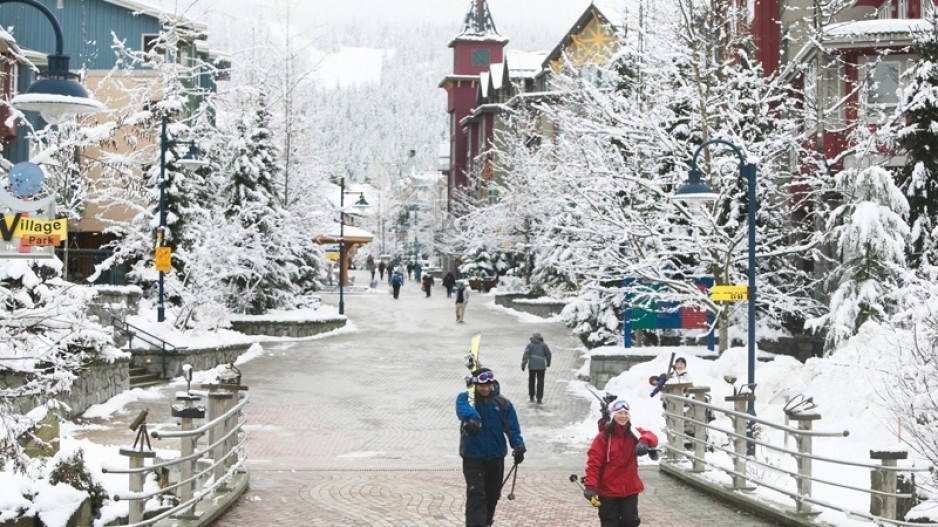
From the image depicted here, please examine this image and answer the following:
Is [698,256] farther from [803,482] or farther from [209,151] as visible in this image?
[209,151]

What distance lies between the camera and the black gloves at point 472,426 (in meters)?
10.4

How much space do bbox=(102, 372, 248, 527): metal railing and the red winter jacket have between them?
3.75m

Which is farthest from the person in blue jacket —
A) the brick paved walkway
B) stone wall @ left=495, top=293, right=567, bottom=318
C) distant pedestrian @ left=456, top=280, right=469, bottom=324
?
stone wall @ left=495, top=293, right=567, bottom=318

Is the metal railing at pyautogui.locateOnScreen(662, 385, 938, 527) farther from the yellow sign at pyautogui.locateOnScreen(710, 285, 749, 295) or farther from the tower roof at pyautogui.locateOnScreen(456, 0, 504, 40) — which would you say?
the tower roof at pyautogui.locateOnScreen(456, 0, 504, 40)

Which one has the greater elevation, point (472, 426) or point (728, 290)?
point (728, 290)

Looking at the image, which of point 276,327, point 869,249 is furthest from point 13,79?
point 869,249

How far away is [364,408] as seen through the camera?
2420 centimetres

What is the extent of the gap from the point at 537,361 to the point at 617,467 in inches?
584

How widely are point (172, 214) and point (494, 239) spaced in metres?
32.6

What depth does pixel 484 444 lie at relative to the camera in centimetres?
1062

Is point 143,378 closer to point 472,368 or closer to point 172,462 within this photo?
point 172,462

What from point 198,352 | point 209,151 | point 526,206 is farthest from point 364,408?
point 526,206

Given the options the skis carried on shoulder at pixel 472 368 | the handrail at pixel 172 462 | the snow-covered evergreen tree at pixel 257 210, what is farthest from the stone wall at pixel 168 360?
the skis carried on shoulder at pixel 472 368

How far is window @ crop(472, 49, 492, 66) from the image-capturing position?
98.6 metres
